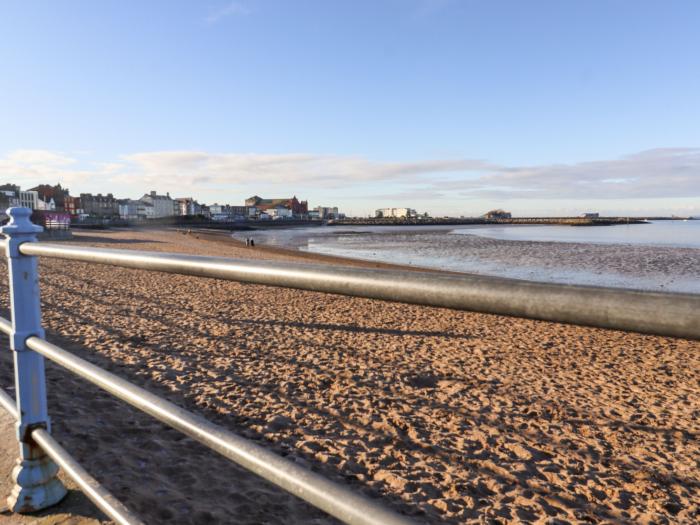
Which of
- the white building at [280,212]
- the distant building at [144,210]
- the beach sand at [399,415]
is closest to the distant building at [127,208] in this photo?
the distant building at [144,210]

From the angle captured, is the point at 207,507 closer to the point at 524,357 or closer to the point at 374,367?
the point at 374,367

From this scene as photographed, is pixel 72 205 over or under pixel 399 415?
over

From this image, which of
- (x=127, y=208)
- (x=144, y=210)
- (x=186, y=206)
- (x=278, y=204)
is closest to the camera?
(x=127, y=208)

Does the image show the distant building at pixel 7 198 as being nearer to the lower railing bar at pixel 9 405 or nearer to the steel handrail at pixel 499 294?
the lower railing bar at pixel 9 405

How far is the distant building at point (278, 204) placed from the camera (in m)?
161

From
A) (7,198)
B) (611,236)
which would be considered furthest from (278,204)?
(611,236)

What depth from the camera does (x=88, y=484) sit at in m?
1.41

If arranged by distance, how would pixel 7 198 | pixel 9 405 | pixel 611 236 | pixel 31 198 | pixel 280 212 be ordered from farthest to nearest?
pixel 280 212, pixel 31 198, pixel 7 198, pixel 611 236, pixel 9 405

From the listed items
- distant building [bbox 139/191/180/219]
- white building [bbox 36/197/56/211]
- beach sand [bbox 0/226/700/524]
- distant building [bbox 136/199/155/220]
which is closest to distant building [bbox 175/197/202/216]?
distant building [bbox 139/191/180/219]

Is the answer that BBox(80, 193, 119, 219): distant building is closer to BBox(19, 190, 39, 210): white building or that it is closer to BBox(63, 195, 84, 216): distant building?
BBox(63, 195, 84, 216): distant building

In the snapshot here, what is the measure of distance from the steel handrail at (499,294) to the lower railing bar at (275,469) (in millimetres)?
334

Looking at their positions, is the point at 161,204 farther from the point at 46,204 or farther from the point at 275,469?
the point at 275,469

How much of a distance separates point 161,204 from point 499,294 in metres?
141

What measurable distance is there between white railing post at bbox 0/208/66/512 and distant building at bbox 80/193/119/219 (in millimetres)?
117582
